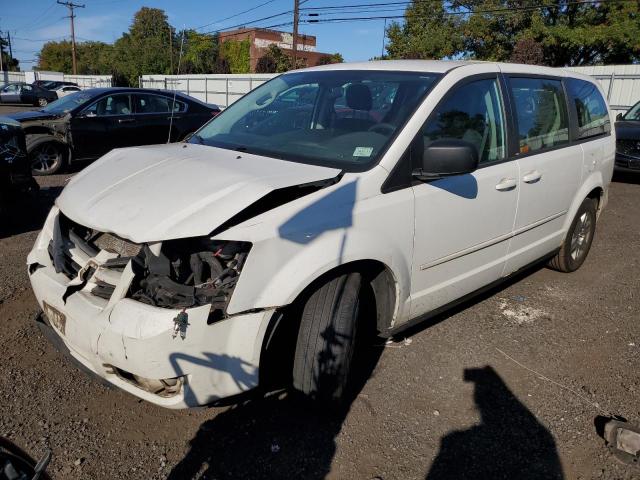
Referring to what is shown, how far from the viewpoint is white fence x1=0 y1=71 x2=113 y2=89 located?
43.2 meters

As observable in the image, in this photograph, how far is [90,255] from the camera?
279 centimetres

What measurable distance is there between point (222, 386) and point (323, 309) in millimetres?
601

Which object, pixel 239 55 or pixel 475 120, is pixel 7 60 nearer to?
pixel 239 55

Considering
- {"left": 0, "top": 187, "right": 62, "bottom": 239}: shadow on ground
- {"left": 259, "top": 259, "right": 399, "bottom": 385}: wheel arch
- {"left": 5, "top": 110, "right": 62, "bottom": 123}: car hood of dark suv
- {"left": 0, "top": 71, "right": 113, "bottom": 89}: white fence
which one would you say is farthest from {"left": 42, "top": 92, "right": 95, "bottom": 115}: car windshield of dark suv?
{"left": 0, "top": 71, "right": 113, "bottom": 89}: white fence

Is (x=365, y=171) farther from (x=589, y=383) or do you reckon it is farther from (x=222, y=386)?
(x=589, y=383)

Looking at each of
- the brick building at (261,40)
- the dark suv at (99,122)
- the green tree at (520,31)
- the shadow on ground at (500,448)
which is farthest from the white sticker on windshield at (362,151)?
the brick building at (261,40)

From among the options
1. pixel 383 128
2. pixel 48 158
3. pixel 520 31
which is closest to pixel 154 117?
pixel 48 158

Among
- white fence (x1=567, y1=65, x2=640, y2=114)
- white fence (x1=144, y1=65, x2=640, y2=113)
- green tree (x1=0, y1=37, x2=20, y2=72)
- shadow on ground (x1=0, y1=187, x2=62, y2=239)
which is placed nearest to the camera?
shadow on ground (x1=0, y1=187, x2=62, y2=239)

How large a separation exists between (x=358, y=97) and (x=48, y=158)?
757cm

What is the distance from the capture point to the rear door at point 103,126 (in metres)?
9.26

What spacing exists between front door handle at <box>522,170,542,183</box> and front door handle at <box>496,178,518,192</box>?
0.15 m

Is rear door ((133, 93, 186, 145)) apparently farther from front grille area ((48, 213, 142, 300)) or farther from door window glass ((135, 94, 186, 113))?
front grille area ((48, 213, 142, 300))

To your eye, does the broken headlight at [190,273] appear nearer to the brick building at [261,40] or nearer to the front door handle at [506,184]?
the front door handle at [506,184]

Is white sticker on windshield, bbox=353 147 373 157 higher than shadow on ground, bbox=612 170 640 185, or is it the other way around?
white sticker on windshield, bbox=353 147 373 157
